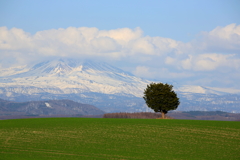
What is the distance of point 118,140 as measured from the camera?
2736 inches

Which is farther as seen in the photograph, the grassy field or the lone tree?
the lone tree

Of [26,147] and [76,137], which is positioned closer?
[26,147]

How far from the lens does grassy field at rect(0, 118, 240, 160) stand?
58.4 m

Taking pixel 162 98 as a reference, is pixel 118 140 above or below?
below

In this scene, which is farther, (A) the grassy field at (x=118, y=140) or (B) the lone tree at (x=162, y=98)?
(B) the lone tree at (x=162, y=98)

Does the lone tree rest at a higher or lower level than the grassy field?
higher

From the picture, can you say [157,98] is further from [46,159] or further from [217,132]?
[46,159]

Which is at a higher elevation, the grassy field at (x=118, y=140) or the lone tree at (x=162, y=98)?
the lone tree at (x=162, y=98)

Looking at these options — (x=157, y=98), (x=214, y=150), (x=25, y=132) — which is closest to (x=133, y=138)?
(x=214, y=150)

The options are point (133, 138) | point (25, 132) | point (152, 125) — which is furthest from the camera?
point (152, 125)

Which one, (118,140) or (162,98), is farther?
(162,98)

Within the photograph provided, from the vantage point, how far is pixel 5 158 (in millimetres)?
54812

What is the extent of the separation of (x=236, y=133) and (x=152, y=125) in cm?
1819

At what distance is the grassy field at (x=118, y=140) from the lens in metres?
58.4
